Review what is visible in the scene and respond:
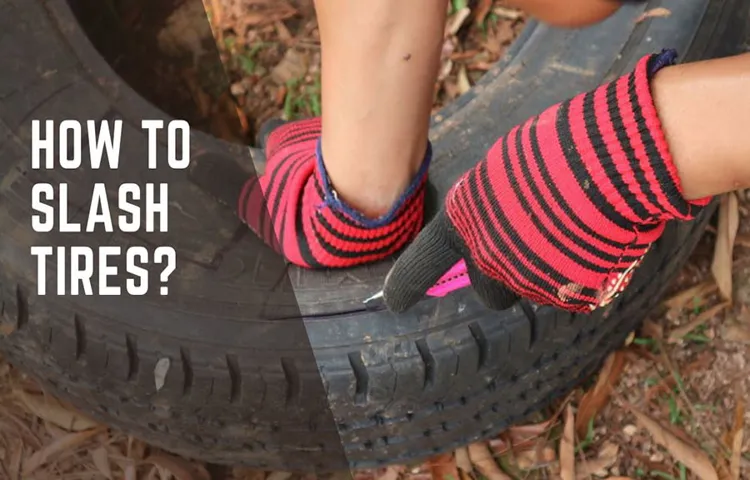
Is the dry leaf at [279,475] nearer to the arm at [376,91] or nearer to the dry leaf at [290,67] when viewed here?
the arm at [376,91]

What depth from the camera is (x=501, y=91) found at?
1.28 metres

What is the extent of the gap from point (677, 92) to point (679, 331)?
2.39 feet

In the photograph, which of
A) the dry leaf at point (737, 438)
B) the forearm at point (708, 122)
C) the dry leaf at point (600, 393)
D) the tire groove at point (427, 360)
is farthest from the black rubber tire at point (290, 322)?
the forearm at point (708, 122)

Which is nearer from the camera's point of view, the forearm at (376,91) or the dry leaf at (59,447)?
the forearm at (376,91)

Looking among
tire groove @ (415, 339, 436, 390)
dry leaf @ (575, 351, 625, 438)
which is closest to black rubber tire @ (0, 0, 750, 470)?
tire groove @ (415, 339, 436, 390)

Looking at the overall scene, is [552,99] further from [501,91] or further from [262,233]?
[262,233]

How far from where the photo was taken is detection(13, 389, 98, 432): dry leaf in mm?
1413

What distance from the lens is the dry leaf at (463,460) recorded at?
1.37 m

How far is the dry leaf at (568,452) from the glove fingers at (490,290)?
1.26 ft

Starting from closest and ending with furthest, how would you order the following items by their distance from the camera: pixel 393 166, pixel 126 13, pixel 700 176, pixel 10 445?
pixel 700 176 < pixel 393 166 < pixel 10 445 < pixel 126 13

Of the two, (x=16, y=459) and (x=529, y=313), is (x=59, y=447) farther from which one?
(x=529, y=313)

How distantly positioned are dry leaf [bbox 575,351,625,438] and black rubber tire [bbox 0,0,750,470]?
11cm

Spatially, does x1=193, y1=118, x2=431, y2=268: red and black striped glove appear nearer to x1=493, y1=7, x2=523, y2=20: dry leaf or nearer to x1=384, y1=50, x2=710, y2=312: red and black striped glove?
x1=384, y1=50, x2=710, y2=312: red and black striped glove

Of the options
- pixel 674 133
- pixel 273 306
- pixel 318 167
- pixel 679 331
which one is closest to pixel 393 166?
pixel 318 167
